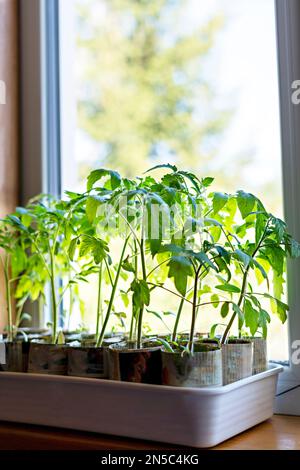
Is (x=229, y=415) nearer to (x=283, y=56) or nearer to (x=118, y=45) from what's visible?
(x=283, y=56)

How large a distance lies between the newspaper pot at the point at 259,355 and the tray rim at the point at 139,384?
0.02m

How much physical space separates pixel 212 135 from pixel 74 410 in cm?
69

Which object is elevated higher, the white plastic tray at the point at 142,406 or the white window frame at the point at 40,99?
the white window frame at the point at 40,99

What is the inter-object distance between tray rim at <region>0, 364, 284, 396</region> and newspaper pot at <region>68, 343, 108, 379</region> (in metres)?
0.03

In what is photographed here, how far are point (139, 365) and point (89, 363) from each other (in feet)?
0.40

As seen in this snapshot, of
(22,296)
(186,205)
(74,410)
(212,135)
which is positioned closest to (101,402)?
(74,410)

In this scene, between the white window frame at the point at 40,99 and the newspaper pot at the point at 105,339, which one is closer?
the newspaper pot at the point at 105,339

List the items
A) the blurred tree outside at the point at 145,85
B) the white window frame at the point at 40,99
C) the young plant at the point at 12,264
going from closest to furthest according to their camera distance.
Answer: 1. the young plant at the point at 12,264
2. the blurred tree outside at the point at 145,85
3. the white window frame at the point at 40,99

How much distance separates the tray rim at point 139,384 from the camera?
912mm

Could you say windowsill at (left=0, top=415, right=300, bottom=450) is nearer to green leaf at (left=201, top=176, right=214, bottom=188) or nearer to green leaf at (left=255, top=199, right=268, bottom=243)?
green leaf at (left=255, top=199, right=268, bottom=243)

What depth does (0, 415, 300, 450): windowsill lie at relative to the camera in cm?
95

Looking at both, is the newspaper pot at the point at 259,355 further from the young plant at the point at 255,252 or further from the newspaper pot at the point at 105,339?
the newspaper pot at the point at 105,339

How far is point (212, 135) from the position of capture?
53.9 inches

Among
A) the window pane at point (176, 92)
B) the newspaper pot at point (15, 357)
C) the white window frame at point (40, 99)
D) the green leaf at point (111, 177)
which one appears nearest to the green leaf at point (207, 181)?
the green leaf at point (111, 177)
